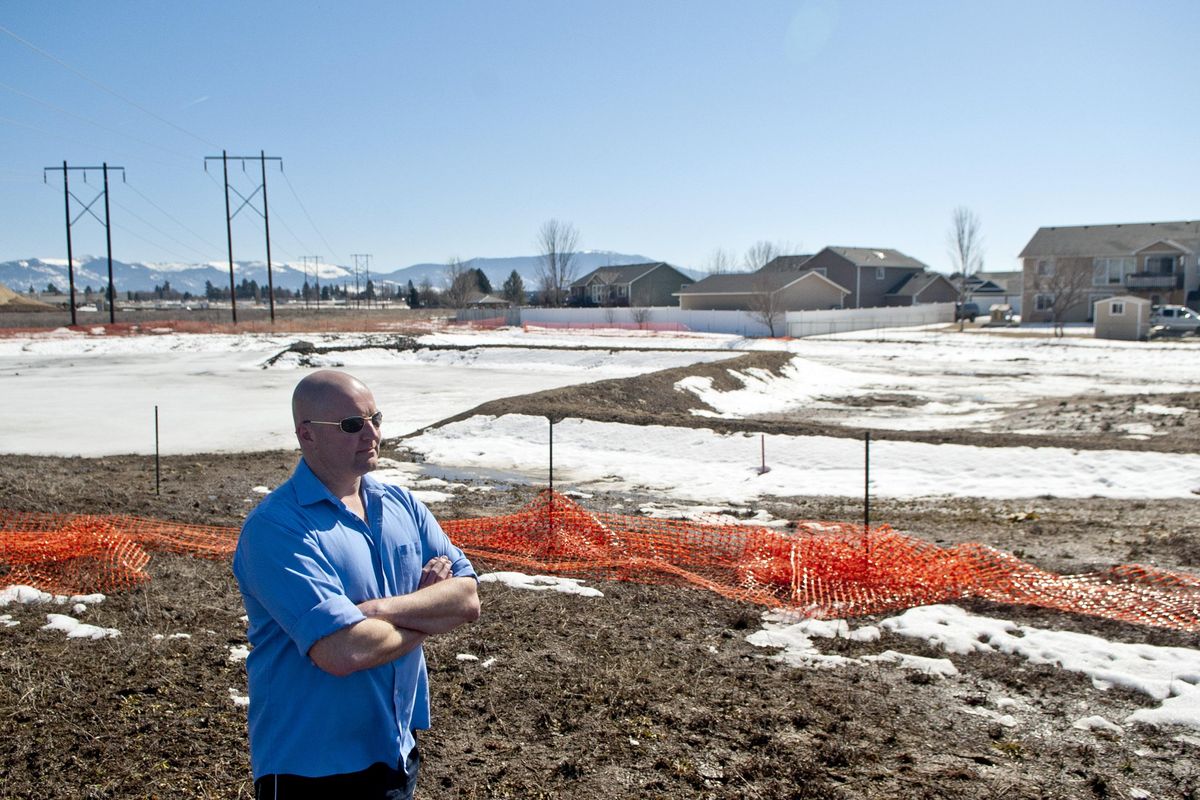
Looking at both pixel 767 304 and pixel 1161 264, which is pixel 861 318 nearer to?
pixel 767 304

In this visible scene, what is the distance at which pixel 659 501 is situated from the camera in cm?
1276

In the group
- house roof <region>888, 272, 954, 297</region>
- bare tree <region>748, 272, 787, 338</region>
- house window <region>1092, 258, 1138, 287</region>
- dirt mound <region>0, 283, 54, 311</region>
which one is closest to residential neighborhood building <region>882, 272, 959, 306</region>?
house roof <region>888, 272, 954, 297</region>

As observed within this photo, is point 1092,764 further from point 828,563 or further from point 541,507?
point 541,507

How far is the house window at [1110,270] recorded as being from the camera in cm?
6638

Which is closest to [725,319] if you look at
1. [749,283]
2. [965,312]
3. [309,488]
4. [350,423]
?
[749,283]

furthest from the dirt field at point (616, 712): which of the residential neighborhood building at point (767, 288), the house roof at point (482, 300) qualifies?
the house roof at point (482, 300)

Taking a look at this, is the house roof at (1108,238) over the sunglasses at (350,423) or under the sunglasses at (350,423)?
over

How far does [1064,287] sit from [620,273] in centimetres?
4289

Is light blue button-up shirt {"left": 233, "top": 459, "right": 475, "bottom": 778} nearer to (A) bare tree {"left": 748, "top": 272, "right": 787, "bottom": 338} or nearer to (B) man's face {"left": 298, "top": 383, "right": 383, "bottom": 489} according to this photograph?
(B) man's face {"left": 298, "top": 383, "right": 383, "bottom": 489}

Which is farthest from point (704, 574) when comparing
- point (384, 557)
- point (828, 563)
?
point (384, 557)

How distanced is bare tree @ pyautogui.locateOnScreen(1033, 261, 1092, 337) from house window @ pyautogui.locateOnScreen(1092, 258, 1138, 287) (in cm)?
167

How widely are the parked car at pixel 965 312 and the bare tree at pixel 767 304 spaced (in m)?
14.2

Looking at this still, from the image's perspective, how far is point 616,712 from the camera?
517 cm

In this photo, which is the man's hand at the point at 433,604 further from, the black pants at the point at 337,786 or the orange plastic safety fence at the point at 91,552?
the orange plastic safety fence at the point at 91,552
